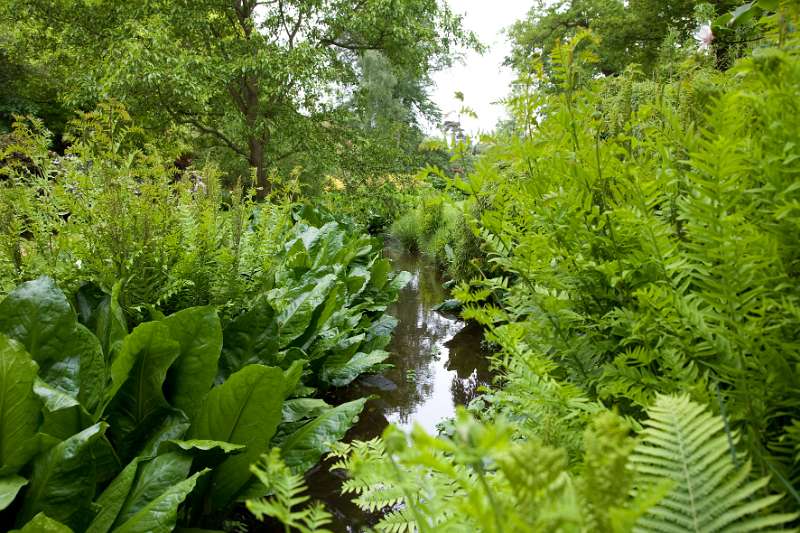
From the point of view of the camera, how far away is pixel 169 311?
2.65m

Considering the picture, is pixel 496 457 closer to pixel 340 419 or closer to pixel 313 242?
pixel 340 419

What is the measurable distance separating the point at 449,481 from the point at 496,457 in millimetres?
669

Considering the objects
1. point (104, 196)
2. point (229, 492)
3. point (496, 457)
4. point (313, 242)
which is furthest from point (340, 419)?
point (313, 242)

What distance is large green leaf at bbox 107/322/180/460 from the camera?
1.73 metres

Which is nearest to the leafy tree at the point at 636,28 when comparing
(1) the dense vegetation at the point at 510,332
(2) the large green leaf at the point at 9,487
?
(1) the dense vegetation at the point at 510,332

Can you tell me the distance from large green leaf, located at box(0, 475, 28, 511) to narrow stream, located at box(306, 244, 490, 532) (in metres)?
1.36

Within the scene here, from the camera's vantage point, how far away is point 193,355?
1904mm

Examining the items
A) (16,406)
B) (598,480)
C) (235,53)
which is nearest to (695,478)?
(598,480)

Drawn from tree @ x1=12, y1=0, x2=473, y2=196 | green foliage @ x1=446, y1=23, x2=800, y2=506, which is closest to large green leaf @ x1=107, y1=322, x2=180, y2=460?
green foliage @ x1=446, y1=23, x2=800, y2=506

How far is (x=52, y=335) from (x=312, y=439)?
1030 mm

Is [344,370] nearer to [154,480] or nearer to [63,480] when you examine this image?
[154,480]

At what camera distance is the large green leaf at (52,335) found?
1.74 metres

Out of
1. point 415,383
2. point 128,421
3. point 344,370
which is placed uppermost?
point 415,383

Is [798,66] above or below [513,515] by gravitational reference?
above
